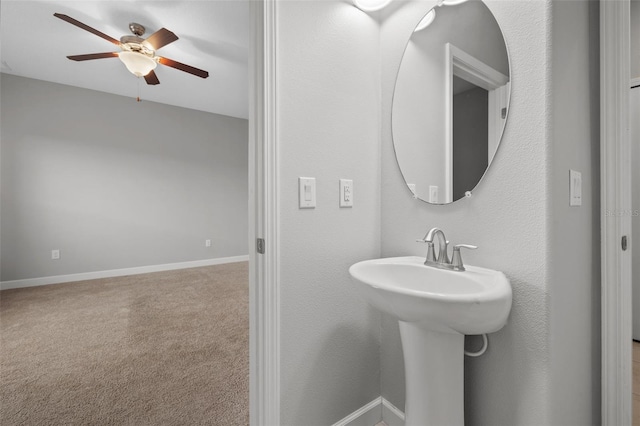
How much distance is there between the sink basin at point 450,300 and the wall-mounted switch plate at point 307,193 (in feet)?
1.01

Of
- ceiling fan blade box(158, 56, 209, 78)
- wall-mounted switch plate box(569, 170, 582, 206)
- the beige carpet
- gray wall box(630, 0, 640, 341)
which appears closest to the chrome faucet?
wall-mounted switch plate box(569, 170, 582, 206)

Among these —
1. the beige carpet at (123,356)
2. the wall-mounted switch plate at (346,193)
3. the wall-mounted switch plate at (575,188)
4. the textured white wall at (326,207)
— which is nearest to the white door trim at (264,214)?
the textured white wall at (326,207)

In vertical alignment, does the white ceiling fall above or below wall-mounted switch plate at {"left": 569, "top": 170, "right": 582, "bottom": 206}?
above

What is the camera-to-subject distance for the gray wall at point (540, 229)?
85cm

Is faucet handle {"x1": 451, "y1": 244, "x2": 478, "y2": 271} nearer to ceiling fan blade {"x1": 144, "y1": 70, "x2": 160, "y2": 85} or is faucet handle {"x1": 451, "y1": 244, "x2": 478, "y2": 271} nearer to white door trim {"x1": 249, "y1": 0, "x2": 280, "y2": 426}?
white door trim {"x1": 249, "y1": 0, "x2": 280, "y2": 426}

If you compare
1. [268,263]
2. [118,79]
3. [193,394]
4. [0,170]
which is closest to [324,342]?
[268,263]

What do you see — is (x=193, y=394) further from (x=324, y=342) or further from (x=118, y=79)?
(x=118, y=79)

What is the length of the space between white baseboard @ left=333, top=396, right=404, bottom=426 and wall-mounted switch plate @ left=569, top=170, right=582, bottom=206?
1.11 meters

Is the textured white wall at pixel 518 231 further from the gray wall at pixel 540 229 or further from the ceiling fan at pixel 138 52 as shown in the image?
the ceiling fan at pixel 138 52

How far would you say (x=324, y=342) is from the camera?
1.18 m

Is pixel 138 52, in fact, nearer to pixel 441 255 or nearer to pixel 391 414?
pixel 441 255

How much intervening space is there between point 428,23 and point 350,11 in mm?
345

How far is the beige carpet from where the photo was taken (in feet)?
4.64

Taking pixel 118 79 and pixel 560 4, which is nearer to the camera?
pixel 560 4
